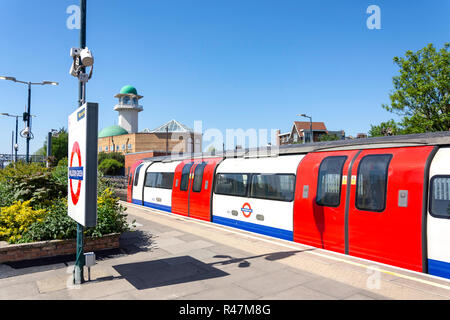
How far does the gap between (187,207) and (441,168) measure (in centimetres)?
1056

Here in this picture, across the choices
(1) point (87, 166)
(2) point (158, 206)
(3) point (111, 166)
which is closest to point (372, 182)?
(1) point (87, 166)

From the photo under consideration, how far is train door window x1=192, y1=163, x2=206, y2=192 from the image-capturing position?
13978 millimetres

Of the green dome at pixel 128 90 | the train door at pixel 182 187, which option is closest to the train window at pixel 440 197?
the train door at pixel 182 187

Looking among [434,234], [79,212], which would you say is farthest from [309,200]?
[79,212]

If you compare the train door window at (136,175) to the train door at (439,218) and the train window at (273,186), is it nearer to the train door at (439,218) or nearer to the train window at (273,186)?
the train window at (273,186)

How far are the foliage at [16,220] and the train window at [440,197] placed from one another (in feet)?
28.9

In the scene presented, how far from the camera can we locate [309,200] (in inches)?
348

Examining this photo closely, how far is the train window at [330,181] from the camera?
820 centimetres

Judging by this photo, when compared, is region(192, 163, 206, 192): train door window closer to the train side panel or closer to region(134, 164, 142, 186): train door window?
the train side panel

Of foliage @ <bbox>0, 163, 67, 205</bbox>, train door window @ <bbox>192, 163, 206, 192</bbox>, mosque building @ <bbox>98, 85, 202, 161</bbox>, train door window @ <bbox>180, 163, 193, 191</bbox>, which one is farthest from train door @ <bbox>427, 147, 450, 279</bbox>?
mosque building @ <bbox>98, 85, 202, 161</bbox>

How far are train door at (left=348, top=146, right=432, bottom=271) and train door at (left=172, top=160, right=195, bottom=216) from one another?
843cm

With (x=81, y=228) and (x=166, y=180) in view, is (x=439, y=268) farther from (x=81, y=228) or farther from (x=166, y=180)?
(x=166, y=180)
